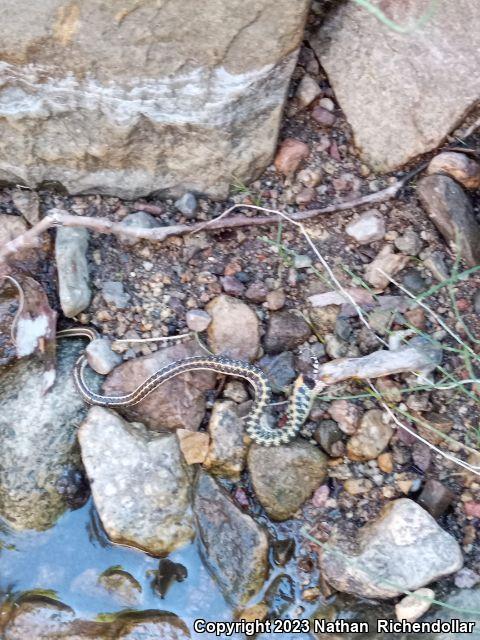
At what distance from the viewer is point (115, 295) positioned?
5297 mm

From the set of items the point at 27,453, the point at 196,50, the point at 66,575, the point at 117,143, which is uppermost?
the point at 196,50

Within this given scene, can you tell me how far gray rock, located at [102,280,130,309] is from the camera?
5293 millimetres

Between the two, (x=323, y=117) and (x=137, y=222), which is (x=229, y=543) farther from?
(x=323, y=117)

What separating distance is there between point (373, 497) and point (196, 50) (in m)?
3.09

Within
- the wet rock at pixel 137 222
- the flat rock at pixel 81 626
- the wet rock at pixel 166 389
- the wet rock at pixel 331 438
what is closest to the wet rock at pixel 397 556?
the wet rock at pixel 331 438

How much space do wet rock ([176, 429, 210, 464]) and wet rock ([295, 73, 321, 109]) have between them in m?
2.43

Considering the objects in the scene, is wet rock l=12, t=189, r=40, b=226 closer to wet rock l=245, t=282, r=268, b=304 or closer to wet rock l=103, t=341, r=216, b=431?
wet rock l=103, t=341, r=216, b=431

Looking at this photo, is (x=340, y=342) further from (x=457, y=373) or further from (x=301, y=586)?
(x=301, y=586)

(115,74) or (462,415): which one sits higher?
(115,74)

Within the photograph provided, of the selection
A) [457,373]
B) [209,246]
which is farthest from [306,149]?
[457,373]

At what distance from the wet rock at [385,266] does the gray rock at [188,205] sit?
131 centimetres

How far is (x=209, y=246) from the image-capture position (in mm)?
5367

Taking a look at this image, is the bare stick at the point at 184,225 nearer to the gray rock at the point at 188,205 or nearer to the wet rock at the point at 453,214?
the gray rock at the point at 188,205

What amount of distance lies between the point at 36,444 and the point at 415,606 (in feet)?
8.81
